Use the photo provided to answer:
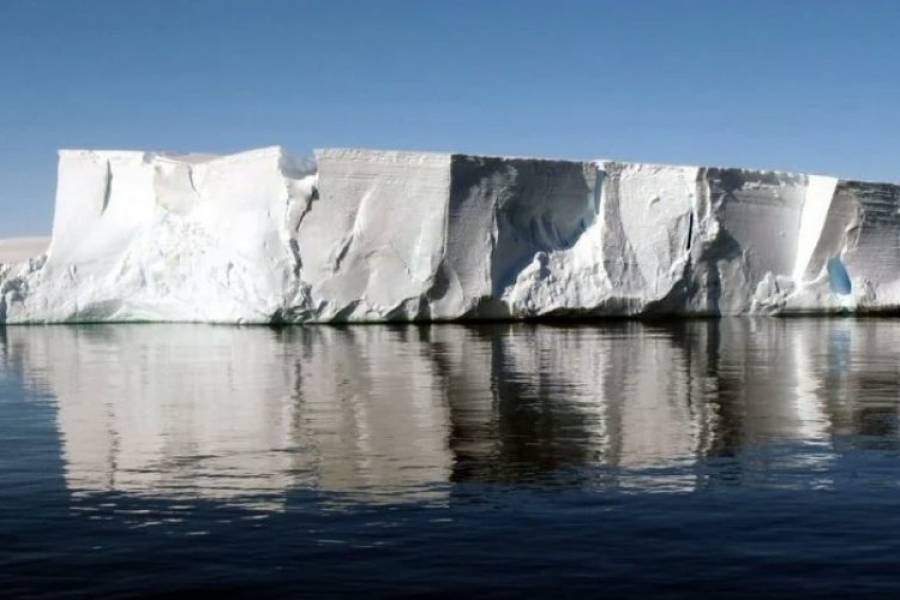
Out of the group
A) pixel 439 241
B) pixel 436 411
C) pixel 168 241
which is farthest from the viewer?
pixel 168 241

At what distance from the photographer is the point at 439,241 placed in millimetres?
20062

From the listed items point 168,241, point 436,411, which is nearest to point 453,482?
point 436,411

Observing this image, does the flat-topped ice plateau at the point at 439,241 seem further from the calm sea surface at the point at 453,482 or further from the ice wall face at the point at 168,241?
the calm sea surface at the point at 453,482

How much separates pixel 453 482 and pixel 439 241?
1490cm

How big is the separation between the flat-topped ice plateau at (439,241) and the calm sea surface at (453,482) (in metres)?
8.96

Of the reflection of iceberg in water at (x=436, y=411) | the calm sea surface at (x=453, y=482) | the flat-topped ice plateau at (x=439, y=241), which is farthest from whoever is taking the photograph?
the flat-topped ice plateau at (x=439, y=241)

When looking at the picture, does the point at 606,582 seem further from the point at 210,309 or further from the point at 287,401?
the point at 210,309

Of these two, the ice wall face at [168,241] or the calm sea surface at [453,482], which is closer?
the calm sea surface at [453,482]

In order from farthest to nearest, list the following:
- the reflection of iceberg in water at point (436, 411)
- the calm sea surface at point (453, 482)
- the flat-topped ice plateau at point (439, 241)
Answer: the flat-topped ice plateau at point (439, 241) → the reflection of iceberg in water at point (436, 411) → the calm sea surface at point (453, 482)

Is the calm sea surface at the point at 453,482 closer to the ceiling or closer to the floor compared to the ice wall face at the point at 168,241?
closer to the floor

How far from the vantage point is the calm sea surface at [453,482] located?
12.6 feet

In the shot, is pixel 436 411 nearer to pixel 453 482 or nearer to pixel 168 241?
pixel 453 482

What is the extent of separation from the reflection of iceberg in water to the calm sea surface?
0.10 ft

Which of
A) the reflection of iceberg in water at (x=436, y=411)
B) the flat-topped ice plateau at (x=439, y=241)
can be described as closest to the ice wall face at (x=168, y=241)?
the flat-topped ice plateau at (x=439, y=241)
